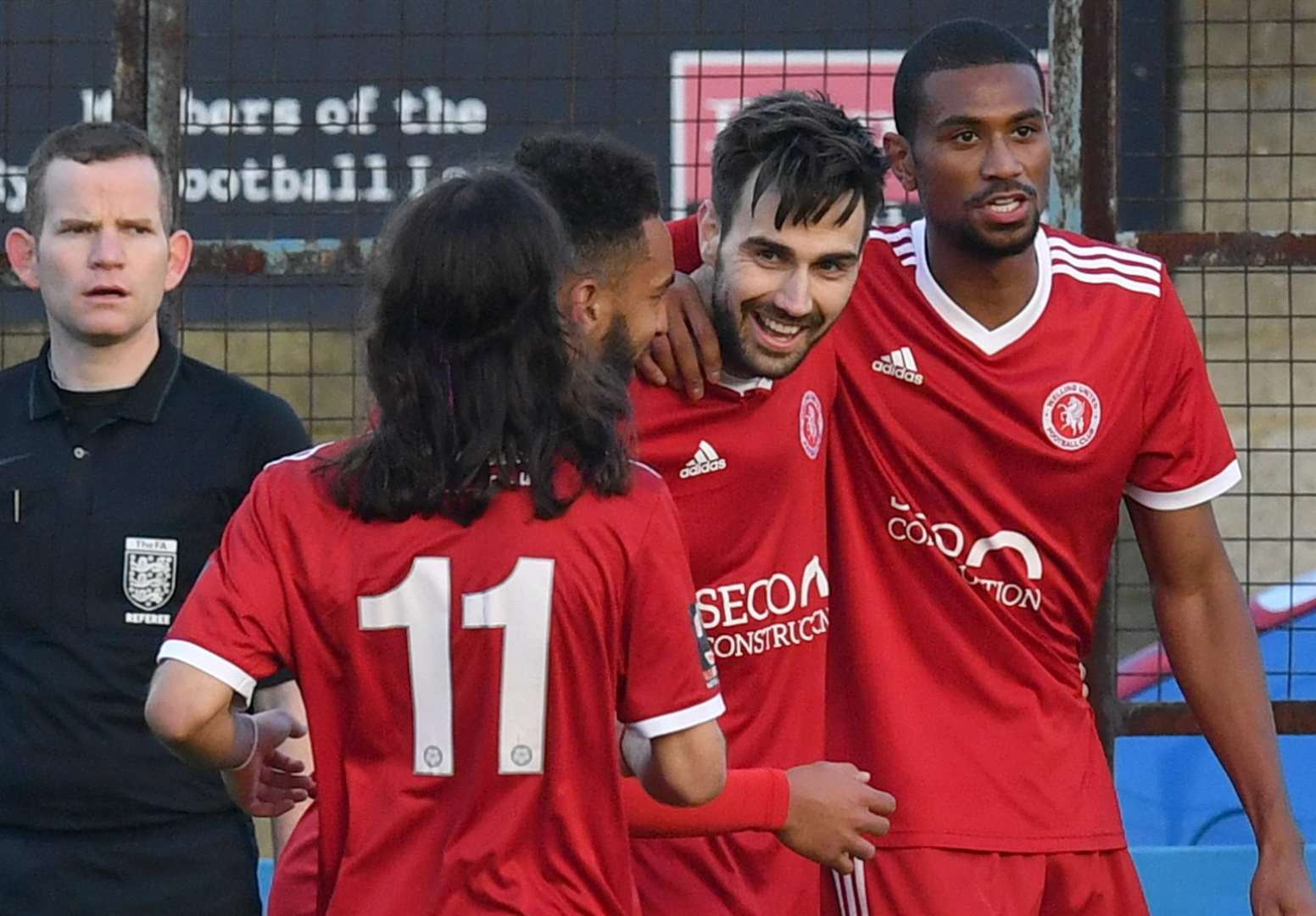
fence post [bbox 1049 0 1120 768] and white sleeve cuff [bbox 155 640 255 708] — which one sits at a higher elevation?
fence post [bbox 1049 0 1120 768]

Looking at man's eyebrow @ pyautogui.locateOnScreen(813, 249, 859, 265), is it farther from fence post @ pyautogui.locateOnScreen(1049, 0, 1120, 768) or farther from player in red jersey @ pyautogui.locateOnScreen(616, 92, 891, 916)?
fence post @ pyautogui.locateOnScreen(1049, 0, 1120, 768)

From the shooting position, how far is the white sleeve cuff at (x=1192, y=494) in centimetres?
336

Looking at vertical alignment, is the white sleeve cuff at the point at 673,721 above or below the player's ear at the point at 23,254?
below

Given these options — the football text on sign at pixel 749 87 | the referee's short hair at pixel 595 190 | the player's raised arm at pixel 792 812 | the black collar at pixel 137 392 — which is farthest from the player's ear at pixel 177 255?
the football text on sign at pixel 749 87

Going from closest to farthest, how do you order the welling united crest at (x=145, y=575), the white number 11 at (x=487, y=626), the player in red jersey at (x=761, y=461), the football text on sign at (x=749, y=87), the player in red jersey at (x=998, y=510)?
the white number 11 at (x=487, y=626) → the player in red jersey at (x=761, y=461) → the player in red jersey at (x=998, y=510) → the welling united crest at (x=145, y=575) → the football text on sign at (x=749, y=87)

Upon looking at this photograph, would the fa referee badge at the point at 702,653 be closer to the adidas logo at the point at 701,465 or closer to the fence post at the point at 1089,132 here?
the adidas logo at the point at 701,465

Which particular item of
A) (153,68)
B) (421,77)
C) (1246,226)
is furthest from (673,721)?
(1246,226)

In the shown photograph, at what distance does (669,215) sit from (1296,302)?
2.05 m

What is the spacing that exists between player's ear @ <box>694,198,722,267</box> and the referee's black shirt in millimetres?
826

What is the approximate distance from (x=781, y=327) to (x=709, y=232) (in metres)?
0.25

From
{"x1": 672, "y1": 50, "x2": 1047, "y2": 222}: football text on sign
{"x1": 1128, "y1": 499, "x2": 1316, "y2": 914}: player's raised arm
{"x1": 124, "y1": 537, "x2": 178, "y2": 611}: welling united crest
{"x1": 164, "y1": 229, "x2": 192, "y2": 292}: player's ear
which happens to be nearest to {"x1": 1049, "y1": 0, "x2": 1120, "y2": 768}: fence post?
{"x1": 1128, "y1": 499, "x2": 1316, "y2": 914}: player's raised arm

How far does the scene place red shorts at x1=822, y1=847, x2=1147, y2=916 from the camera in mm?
3184

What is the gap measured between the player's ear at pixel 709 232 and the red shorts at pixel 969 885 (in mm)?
945

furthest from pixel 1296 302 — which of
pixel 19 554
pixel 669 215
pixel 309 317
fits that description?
pixel 19 554
